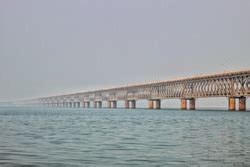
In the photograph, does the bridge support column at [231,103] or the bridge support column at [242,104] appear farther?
the bridge support column at [231,103]

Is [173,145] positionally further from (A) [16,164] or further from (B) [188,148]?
(A) [16,164]

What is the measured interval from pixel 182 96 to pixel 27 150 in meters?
163

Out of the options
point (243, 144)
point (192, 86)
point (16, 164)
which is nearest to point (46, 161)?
point (16, 164)

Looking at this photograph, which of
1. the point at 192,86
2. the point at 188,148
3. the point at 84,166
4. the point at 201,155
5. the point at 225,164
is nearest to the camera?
the point at 84,166

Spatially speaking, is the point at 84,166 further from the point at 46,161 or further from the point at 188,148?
the point at 188,148

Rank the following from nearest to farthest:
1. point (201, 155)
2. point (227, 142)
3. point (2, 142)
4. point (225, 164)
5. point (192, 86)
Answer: point (225, 164) < point (201, 155) < point (2, 142) < point (227, 142) < point (192, 86)

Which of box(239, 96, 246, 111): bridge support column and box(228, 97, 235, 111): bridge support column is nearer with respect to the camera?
box(239, 96, 246, 111): bridge support column

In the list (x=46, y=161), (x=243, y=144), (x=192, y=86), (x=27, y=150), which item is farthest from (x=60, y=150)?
(x=192, y=86)

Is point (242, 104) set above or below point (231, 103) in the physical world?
below

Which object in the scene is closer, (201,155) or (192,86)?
(201,155)

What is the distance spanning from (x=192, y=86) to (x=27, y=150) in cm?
15762

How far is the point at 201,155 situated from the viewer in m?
33.3

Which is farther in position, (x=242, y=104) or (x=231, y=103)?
(x=231, y=103)

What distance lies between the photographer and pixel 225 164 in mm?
29406
